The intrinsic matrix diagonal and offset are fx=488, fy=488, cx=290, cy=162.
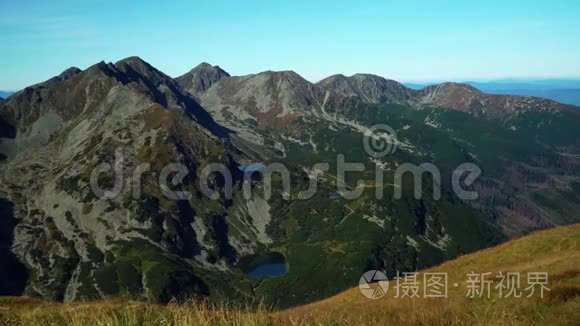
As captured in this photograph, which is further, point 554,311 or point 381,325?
point 554,311

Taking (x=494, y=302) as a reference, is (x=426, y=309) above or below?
above

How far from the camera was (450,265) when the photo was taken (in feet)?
137

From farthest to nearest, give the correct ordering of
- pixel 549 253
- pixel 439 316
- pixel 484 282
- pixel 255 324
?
pixel 549 253 < pixel 484 282 < pixel 439 316 < pixel 255 324

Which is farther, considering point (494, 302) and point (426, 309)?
point (494, 302)

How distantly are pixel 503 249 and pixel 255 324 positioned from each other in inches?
1472

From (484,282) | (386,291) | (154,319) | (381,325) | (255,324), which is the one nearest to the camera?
(255,324)

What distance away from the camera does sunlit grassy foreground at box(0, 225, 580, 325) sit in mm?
11125

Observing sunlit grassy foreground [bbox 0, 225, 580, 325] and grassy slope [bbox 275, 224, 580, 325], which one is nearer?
sunlit grassy foreground [bbox 0, 225, 580, 325]

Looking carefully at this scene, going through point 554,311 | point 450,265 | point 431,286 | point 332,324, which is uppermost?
point 332,324

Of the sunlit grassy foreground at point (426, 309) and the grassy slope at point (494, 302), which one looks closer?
the sunlit grassy foreground at point (426, 309)

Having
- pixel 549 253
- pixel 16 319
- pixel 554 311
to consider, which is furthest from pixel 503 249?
pixel 16 319

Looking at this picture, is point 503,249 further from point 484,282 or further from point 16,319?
point 16,319

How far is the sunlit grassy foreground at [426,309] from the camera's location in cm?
1112

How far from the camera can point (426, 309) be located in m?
15.2
